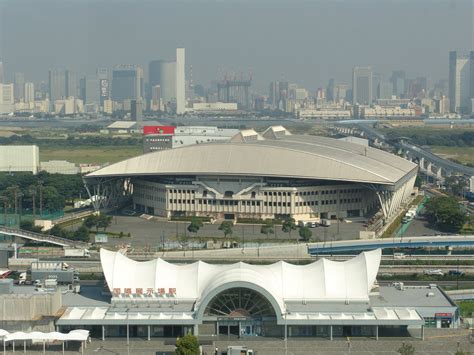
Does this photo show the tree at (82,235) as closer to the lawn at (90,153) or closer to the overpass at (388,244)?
the overpass at (388,244)

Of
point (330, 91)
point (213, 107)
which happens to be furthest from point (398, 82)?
point (213, 107)

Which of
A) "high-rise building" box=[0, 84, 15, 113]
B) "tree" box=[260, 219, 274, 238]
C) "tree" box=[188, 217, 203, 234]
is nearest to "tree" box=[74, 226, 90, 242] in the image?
"tree" box=[188, 217, 203, 234]

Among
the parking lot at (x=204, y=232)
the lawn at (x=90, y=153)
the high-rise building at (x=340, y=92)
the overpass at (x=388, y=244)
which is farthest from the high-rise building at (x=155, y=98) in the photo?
the overpass at (x=388, y=244)

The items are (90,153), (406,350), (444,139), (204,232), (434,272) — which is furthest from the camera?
(444,139)

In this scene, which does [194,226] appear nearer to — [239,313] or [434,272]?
[434,272]

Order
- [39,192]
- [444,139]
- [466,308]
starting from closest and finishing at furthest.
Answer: [466,308], [39,192], [444,139]
